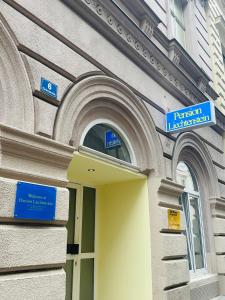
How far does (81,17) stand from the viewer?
15.3 feet

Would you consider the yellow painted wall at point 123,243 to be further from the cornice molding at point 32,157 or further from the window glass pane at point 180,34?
the window glass pane at point 180,34

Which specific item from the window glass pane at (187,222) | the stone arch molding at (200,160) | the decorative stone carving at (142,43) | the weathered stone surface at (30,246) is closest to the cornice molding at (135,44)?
the decorative stone carving at (142,43)

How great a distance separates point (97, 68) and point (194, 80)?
4280mm

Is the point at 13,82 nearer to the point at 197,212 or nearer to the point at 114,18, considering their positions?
the point at 114,18

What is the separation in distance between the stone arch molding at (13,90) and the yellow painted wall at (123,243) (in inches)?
108

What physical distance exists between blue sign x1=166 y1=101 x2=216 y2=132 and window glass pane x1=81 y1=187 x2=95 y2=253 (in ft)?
6.52

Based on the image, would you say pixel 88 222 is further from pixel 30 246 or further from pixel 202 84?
pixel 202 84

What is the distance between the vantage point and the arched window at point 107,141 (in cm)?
470

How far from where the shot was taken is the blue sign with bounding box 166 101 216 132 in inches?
226

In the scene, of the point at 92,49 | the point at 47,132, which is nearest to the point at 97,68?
the point at 92,49

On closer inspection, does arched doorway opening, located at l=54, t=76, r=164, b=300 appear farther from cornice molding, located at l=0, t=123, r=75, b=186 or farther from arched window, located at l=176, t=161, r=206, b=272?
arched window, located at l=176, t=161, r=206, b=272

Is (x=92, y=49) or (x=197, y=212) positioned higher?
(x=92, y=49)

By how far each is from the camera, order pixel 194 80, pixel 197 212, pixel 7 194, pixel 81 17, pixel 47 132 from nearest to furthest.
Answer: pixel 7 194 → pixel 47 132 → pixel 81 17 → pixel 197 212 → pixel 194 80

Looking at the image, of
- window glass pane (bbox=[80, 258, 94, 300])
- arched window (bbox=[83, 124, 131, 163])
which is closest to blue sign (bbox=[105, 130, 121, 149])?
arched window (bbox=[83, 124, 131, 163])
